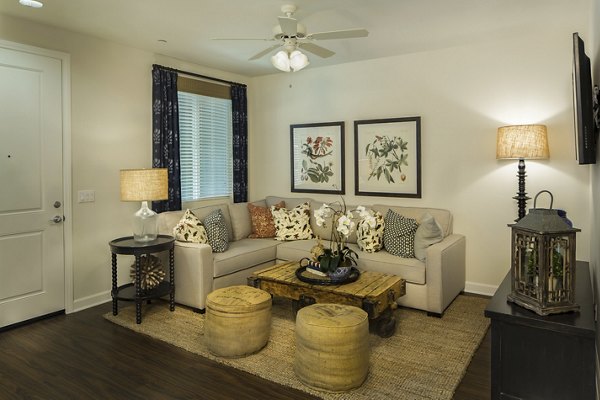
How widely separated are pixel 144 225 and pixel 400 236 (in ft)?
8.03

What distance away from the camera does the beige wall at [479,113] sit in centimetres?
384

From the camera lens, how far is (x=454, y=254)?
13.2 ft

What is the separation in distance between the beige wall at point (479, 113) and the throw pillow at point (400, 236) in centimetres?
63

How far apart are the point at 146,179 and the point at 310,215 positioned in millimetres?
2075

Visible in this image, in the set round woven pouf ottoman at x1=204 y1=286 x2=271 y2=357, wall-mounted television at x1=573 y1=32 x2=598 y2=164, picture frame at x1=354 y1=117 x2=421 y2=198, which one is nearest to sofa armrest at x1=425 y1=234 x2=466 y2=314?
picture frame at x1=354 y1=117 x2=421 y2=198

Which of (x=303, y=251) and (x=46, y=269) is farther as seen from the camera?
(x=303, y=251)

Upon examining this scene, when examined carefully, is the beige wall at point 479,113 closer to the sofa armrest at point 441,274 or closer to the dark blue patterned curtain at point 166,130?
the sofa armrest at point 441,274

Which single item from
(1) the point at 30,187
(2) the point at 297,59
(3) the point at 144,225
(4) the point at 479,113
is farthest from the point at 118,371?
(4) the point at 479,113

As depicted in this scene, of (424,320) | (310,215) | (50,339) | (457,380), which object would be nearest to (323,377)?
(457,380)

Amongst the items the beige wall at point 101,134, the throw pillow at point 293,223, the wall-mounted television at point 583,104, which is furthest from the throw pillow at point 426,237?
the beige wall at point 101,134

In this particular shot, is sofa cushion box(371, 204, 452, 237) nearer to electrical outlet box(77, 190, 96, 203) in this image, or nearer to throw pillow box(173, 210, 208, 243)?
throw pillow box(173, 210, 208, 243)

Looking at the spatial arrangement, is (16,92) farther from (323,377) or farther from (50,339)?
(323,377)

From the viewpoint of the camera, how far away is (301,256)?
446 cm

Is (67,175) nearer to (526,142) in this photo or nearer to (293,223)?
(293,223)
